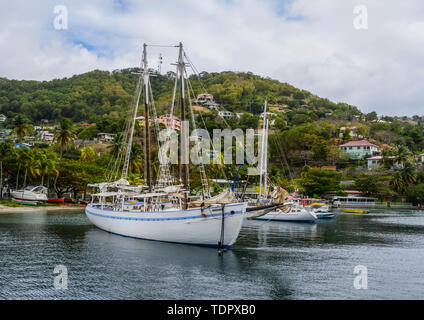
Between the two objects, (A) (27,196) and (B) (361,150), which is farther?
(B) (361,150)

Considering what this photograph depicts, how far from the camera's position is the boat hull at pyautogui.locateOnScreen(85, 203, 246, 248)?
28.1 m

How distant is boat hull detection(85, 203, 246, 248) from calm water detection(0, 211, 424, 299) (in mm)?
936

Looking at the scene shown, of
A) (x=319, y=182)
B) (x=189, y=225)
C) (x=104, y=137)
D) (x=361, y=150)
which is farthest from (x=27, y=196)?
(x=361, y=150)

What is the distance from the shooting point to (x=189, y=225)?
2914 centimetres

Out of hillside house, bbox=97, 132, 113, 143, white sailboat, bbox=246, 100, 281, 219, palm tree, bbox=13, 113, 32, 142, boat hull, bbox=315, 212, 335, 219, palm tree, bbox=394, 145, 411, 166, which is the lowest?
boat hull, bbox=315, 212, 335, 219

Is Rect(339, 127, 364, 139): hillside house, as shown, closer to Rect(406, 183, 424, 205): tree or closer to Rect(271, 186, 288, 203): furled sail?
Rect(406, 183, 424, 205): tree

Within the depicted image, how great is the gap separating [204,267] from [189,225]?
6142 millimetres

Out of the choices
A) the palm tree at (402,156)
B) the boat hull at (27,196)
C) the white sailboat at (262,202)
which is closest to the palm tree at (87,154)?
the boat hull at (27,196)

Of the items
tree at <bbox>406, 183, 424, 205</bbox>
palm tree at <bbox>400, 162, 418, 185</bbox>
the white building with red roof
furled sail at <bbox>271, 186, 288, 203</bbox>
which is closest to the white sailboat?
furled sail at <bbox>271, 186, 288, 203</bbox>

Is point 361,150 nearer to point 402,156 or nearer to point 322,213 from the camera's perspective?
point 402,156

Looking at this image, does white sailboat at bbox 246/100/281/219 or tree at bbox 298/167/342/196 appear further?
tree at bbox 298/167/342/196

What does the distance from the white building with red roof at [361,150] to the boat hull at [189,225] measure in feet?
355

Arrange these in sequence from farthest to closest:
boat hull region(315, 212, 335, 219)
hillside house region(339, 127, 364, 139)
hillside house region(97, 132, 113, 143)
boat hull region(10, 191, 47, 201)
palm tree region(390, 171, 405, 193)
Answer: hillside house region(339, 127, 364, 139)
hillside house region(97, 132, 113, 143)
palm tree region(390, 171, 405, 193)
boat hull region(10, 191, 47, 201)
boat hull region(315, 212, 335, 219)
